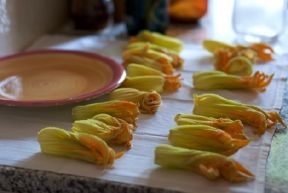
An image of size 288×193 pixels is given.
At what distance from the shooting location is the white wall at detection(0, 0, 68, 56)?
111 centimetres

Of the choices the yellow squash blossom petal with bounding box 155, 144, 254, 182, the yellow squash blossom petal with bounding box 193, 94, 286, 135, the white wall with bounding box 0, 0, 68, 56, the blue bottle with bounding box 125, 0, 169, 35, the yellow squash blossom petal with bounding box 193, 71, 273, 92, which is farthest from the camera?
the blue bottle with bounding box 125, 0, 169, 35

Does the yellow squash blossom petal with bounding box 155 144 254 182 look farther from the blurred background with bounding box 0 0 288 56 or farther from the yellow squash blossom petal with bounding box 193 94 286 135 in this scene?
the blurred background with bounding box 0 0 288 56

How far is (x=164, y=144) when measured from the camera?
0.77 m

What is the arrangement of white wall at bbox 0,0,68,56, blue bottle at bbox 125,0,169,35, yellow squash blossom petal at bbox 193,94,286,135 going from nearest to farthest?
yellow squash blossom petal at bbox 193,94,286,135 < white wall at bbox 0,0,68,56 < blue bottle at bbox 125,0,169,35

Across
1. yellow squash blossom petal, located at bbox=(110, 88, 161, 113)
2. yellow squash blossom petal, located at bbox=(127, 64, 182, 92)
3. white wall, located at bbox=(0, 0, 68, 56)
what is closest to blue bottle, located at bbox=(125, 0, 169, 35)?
white wall, located at bbox=(0, 0, 68, 56)

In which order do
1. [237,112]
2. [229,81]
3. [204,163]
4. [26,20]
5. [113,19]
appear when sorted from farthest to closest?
[113,19] → [26,20] → [229,81] → [237,112] → [204,163]

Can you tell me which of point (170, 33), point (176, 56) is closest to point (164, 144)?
point (176, 56)

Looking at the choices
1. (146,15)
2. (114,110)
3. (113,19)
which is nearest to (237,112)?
(114,110)

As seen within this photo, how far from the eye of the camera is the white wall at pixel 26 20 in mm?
1107

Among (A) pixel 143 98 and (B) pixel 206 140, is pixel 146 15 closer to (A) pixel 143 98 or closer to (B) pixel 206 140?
(A) pixel 143 98

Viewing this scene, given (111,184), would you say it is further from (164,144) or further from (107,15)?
(107,15)

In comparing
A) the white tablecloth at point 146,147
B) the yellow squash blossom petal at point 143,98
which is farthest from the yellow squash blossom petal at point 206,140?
the yellow squash blossom petal at point 143,98

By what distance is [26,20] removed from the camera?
1.19m

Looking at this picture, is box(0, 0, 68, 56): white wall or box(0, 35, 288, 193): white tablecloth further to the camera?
box(0, 0, 68, 56): white wall
